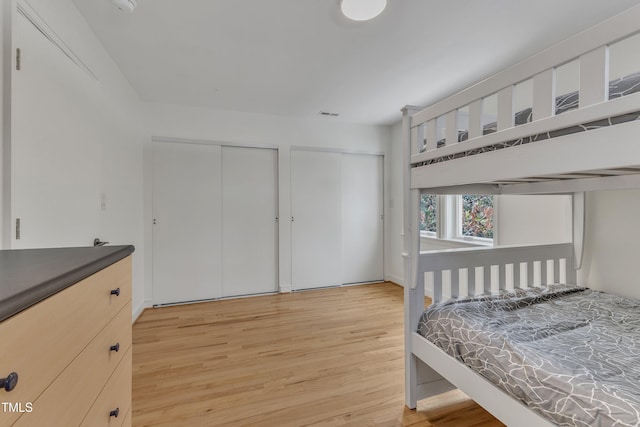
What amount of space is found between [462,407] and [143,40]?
3.15 m

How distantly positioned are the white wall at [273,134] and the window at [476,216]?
3.70 ft

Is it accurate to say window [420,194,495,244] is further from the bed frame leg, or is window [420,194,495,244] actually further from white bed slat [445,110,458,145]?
the bed frame leg

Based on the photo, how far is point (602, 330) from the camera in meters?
1.27

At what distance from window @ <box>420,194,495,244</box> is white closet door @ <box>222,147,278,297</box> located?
191cm

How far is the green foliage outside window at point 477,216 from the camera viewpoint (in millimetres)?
2996

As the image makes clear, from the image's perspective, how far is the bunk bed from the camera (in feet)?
2.69

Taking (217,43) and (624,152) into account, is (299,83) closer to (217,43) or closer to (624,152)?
(217,43)

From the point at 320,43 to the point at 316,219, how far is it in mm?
2229

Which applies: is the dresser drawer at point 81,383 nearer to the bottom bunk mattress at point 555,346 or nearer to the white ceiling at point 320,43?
the bottom bunk mattress at point 555,346

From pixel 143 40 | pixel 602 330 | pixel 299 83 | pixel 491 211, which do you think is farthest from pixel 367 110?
pixel 602 330

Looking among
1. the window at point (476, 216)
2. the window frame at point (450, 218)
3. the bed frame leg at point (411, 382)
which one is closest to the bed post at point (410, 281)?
the bed frame leg at point (411, 382)

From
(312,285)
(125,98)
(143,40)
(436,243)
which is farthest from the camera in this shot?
(312,285)

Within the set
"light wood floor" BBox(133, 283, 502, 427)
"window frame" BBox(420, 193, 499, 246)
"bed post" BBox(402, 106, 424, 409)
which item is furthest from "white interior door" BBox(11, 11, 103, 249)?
"window frame" BBox(420, 193, 499, 246)

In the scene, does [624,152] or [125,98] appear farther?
[125,98]
